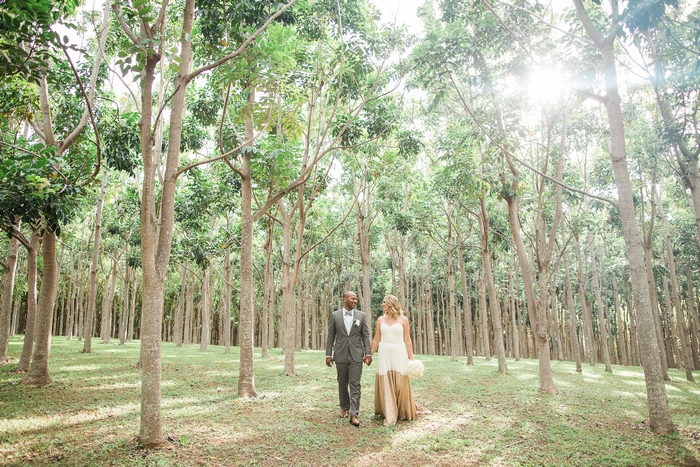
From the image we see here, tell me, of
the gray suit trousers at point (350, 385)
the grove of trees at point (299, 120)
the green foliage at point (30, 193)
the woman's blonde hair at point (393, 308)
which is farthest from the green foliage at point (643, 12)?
the green foliage at point (30, 193)

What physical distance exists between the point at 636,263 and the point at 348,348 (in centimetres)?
479

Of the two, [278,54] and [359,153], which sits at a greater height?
[359,153]

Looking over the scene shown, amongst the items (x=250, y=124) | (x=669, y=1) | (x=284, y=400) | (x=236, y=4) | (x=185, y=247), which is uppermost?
(x=236, y=4)

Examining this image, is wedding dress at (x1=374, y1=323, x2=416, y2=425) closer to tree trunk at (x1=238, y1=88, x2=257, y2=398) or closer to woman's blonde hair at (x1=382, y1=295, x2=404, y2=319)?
woman's blonde hair at (x1=382, y1=295, x2=404, y2=319)

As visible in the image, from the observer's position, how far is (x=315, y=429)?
6195 mm

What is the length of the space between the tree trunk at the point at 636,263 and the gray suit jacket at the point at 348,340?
425 centimetres

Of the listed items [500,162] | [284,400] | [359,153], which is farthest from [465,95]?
[284,400]

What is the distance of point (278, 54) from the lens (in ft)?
20.9

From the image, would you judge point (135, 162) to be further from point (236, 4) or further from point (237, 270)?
point (237, 270)

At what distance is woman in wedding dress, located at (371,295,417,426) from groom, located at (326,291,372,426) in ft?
0.81

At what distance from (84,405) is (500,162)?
33.2ft

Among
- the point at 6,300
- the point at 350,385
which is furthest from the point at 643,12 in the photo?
the point at 6,300

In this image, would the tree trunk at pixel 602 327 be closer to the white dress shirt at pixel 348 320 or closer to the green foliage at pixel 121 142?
the white dress shirt at pixel 348 320

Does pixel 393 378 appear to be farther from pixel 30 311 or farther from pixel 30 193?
pixel 30 311
